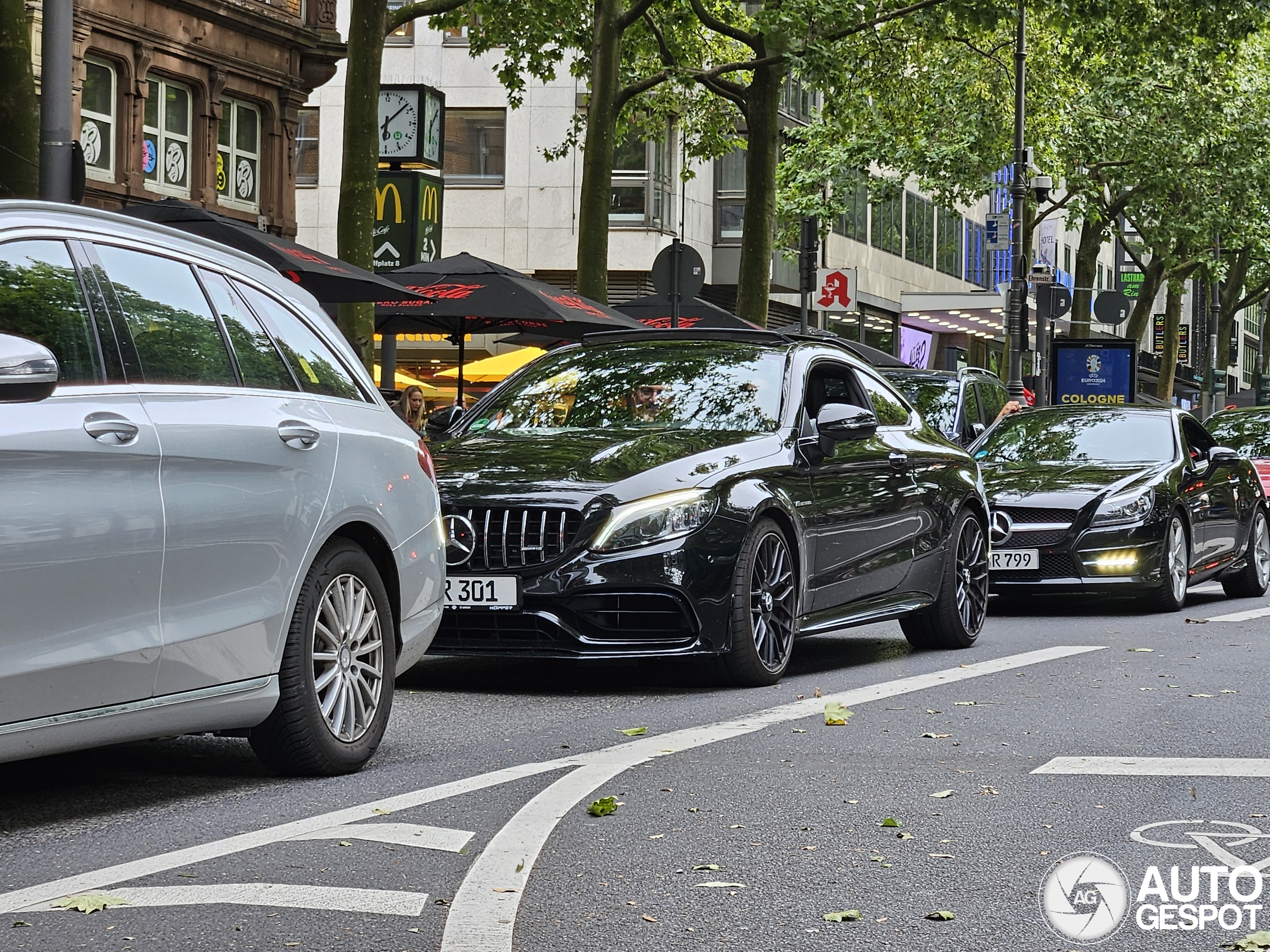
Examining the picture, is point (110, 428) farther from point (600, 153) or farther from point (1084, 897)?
point (600, 153)

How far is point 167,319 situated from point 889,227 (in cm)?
5625

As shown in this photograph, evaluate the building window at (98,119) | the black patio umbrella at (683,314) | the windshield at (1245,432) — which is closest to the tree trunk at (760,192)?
the black patio umbrella at (683,314)

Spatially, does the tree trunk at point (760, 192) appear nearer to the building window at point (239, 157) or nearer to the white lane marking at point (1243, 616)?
the building window at point (239, 157)

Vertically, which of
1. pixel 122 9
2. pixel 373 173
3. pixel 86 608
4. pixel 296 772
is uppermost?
pixel 122 9

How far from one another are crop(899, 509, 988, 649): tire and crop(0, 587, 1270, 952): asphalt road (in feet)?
7.36

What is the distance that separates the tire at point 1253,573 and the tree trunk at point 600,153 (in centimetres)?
851

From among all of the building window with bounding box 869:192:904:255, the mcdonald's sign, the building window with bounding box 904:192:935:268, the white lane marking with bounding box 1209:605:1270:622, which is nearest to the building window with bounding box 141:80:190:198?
the mcdonald's sign

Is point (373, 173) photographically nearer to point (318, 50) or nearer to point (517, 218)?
point (318, 50)

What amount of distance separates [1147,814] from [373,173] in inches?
560

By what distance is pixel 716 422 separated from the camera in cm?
962

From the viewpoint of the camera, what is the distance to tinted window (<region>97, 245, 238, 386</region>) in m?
5.85

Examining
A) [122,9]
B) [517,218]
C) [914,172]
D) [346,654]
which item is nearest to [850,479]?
[346,654]

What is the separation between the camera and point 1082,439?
15172mm

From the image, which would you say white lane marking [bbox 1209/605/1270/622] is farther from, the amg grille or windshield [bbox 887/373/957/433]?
the amg grille
